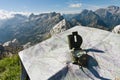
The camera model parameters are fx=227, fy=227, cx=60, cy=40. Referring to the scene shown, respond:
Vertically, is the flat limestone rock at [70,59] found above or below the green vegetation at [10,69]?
above

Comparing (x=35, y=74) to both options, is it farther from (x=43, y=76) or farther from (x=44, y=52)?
(x=44, y=52)

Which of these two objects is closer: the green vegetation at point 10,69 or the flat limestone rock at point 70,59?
the flat limestone rock at point 70,59

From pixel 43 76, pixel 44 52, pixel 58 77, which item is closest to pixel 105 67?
pixel 58 77

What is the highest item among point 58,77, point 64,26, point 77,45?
point 77,45

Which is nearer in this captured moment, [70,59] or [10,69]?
[70,59]
